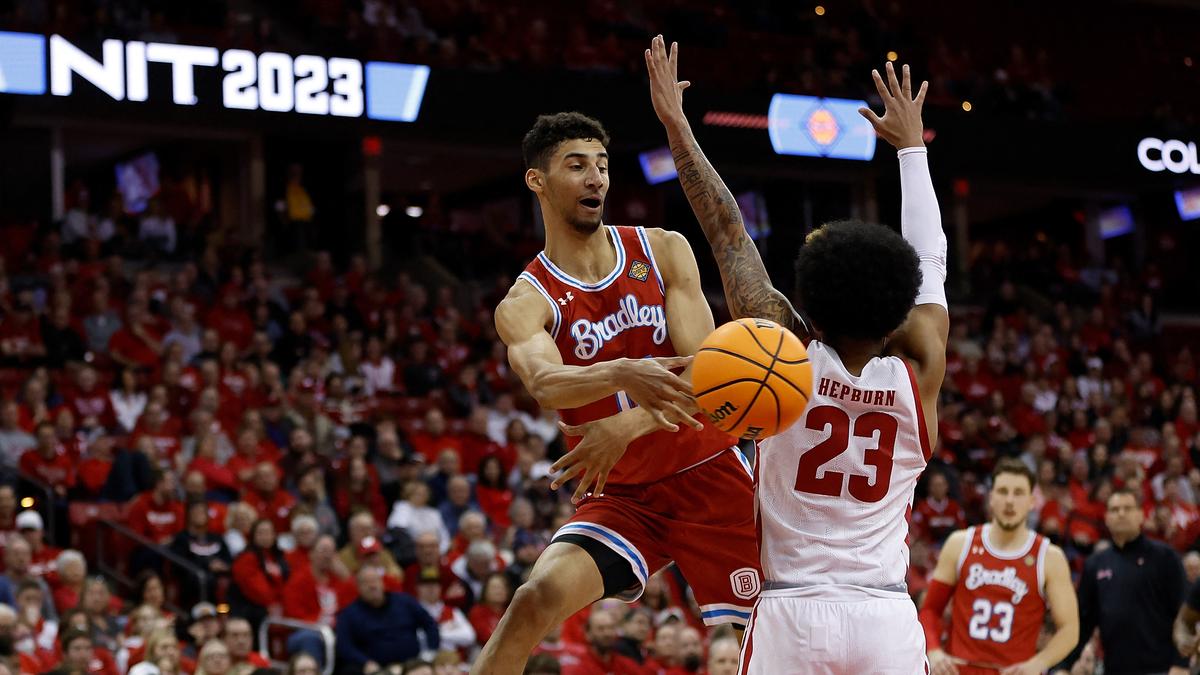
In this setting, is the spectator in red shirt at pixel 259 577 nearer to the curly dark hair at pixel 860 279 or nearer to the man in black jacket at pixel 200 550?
the man in black jacket at pixel 200 550

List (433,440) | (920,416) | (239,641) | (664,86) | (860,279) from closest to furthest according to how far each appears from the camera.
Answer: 1. (860,279)
2. (920,416)
3. (664,86)
4. (239,641)
5. (433,440)

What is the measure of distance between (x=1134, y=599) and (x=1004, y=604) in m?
1.62

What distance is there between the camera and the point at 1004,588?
8344 millimetres

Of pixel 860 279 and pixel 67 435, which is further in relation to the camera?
pixel 67 435

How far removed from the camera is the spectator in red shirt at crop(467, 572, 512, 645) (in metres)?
12.3

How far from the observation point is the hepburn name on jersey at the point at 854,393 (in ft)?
Result: 14.0

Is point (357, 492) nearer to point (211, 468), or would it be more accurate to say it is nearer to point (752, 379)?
point (211, 468)

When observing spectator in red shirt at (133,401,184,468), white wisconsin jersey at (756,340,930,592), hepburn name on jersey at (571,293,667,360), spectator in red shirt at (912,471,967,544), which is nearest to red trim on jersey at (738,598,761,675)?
white wisconsin jersey at (756,340,930,592)

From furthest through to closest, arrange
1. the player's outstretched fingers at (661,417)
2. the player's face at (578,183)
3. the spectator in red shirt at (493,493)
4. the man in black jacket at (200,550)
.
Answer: the spectator in red shirt at (493,493) < the man in black jacket at (200,550) < the player's face at (578,183) < the player's outstretched fingers at (661,417)

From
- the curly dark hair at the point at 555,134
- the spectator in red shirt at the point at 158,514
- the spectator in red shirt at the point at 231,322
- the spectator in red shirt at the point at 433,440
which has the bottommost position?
the spectator in red shirt at the point at 158,514

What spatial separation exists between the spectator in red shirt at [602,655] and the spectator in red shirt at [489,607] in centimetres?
111

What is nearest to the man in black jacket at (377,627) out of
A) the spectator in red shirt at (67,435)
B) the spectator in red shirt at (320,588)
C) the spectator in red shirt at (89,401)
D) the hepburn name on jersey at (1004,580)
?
the spectator in red shirt at (320,588)

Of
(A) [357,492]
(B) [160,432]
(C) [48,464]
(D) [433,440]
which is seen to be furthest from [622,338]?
(D) [433,440]

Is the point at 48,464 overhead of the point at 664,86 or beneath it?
beneath
